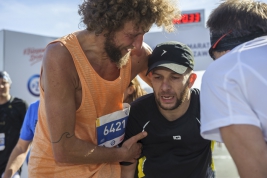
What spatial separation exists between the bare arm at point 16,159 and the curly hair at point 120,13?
1.98 metres

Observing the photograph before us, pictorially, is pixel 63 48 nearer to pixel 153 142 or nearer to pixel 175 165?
pixel 153 142

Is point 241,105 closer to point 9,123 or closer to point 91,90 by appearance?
point 91,90

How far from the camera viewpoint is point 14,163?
146 inches

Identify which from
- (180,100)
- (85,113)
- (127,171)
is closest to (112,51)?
(85,113)

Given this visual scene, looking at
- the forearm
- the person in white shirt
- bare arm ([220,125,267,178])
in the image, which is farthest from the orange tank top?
the forearm

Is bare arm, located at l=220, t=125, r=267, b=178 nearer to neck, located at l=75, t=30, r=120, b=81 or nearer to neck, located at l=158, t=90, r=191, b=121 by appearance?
neck, located at l=75, t=30, r=120, b=81

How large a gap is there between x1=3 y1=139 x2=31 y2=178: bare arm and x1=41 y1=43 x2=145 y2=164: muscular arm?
5.62 feet

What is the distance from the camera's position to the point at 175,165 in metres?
2.41

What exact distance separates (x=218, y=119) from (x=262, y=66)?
21 cm

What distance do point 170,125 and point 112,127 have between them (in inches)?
15.4

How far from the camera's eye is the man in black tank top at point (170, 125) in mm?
2428

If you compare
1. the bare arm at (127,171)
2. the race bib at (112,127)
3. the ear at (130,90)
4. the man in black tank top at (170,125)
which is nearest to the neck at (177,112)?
the man in black tank top at (170,125)

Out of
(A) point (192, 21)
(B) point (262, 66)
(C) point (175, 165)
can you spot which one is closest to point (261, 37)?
(B) point (262, 66)

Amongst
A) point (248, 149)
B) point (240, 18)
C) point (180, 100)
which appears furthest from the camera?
point (180, 100)
